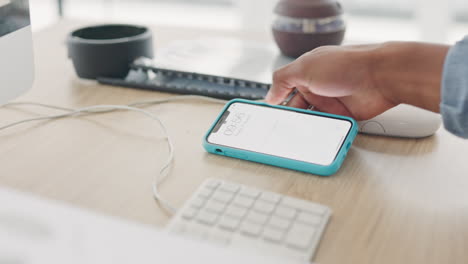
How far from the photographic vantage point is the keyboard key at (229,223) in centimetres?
52

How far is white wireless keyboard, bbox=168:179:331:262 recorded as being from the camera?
50 centimetres

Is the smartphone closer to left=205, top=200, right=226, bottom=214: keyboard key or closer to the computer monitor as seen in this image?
left=205, top=200, right=226, bottom=214: keyboard key

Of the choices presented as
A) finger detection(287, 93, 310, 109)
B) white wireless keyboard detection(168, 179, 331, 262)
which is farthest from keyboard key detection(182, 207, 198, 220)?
finger detection(287, 93, 310, 109)

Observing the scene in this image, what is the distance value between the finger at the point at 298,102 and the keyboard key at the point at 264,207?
24 cm

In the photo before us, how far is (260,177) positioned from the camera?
2.07ft

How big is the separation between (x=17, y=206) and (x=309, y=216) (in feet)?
0.95

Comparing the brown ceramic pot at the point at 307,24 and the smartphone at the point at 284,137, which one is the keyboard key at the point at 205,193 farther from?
the brown ceramic pot at the point at 307,24

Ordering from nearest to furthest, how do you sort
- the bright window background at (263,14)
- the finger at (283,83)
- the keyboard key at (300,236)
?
the keyboard key at (300,236), the finger at (283,83), the bright window background at (263,14)

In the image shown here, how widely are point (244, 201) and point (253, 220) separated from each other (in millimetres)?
36

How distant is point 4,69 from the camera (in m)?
0.70

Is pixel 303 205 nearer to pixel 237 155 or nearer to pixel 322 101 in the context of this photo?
pixel 237 155

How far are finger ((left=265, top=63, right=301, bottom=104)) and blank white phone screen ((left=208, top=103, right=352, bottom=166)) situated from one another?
4 centimetres

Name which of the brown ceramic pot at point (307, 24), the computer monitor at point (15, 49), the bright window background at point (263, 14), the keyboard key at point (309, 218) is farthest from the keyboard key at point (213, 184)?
the bright window background at point (263, 14)

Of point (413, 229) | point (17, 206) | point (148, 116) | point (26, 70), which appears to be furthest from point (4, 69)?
point (413, 229)
